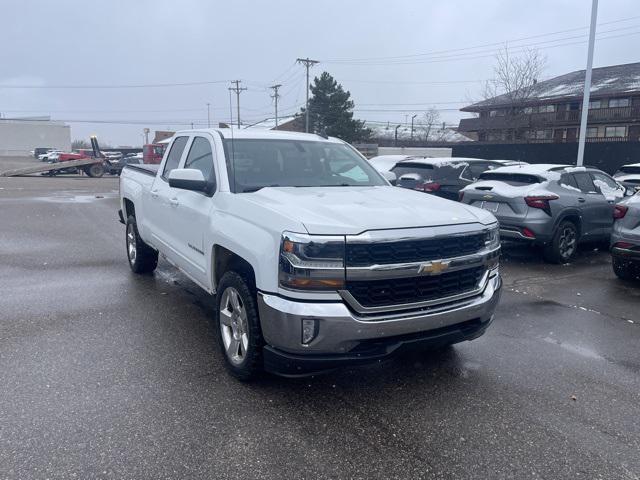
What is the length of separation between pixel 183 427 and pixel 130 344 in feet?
5.24

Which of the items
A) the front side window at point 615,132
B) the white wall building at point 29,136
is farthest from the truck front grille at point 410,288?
the white wall building at point 29,136

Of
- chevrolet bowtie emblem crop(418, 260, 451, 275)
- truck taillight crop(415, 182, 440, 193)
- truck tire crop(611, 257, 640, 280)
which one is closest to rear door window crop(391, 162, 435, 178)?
truck taillight crop(415, 182, 440, 193)

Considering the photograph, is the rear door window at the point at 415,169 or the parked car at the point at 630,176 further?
the parked car at the point at 630,176

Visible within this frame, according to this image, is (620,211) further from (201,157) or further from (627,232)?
(201,157)

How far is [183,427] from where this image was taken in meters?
3.27

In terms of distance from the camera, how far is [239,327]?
12.7 ft

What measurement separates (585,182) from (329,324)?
7.63m

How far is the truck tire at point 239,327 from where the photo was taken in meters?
3.60

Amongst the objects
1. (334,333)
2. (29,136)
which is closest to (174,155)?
(334,333)

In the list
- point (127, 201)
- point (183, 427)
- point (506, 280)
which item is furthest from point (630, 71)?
point (183, 427)

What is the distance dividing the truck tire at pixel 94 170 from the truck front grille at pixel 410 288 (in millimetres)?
32715

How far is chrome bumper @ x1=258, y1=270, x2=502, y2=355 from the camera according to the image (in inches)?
126

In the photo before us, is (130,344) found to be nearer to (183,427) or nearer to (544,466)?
(183,427)

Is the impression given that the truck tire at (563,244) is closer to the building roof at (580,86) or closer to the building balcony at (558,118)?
the building balcony at (558,118)
